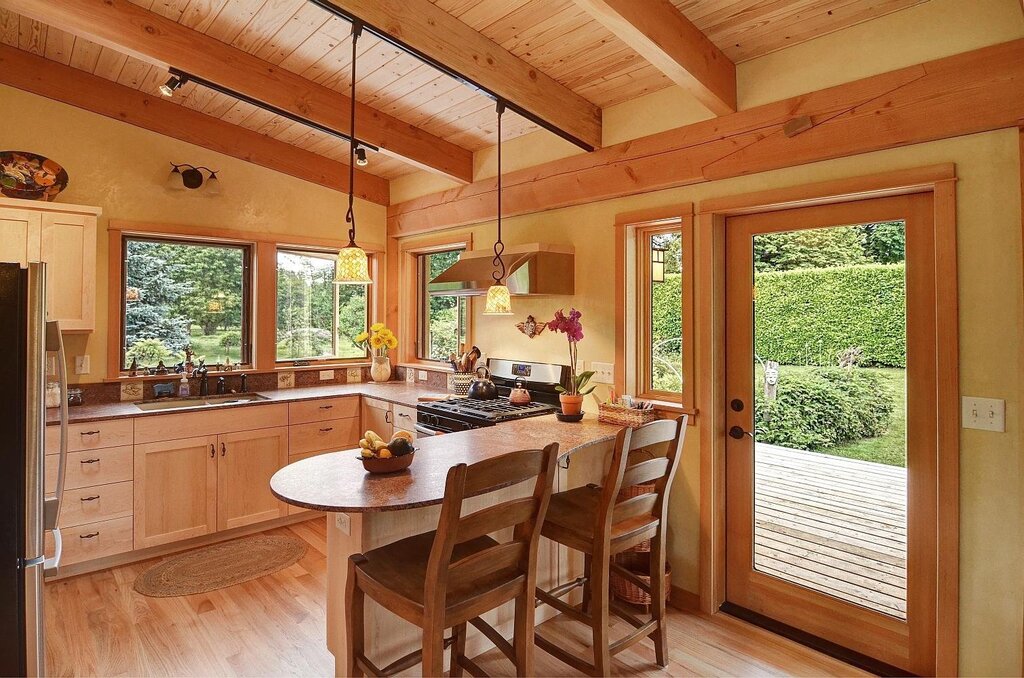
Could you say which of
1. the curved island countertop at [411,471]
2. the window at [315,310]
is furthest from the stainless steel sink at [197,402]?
the curved island countertop at [411,471]

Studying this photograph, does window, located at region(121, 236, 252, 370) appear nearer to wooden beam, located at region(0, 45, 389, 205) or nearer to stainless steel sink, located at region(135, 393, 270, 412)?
stainless steel sink, located at region(135, 393, 270, 412)

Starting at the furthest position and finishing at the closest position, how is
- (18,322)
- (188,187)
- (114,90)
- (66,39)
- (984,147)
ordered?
1. (188,187)
2. (114,90)
3. (66,39)
4. (984,147)
5. (18,322)

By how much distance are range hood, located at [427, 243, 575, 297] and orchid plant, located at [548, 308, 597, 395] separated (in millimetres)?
217

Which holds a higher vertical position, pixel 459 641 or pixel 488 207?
Answer: pixel 488 207

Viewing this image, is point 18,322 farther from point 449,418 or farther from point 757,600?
point 757,600

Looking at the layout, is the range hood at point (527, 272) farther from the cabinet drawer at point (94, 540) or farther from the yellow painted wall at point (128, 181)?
the cabinet drawer at point (94, 540)

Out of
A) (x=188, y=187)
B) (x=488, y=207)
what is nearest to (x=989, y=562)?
(x=488, y=207)

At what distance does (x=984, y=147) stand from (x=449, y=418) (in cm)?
276

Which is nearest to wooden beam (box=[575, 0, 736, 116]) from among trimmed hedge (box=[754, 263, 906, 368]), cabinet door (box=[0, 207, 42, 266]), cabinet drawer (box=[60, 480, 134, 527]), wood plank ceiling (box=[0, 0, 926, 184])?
wood plank ceiling (box=[0, 0, 926, 184])

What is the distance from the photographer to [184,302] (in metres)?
4.15

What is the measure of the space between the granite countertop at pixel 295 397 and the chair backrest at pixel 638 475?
1.88 metres

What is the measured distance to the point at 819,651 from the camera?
247 cm

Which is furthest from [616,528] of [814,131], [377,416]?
[377,416]

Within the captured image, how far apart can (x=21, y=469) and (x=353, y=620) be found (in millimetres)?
1132
